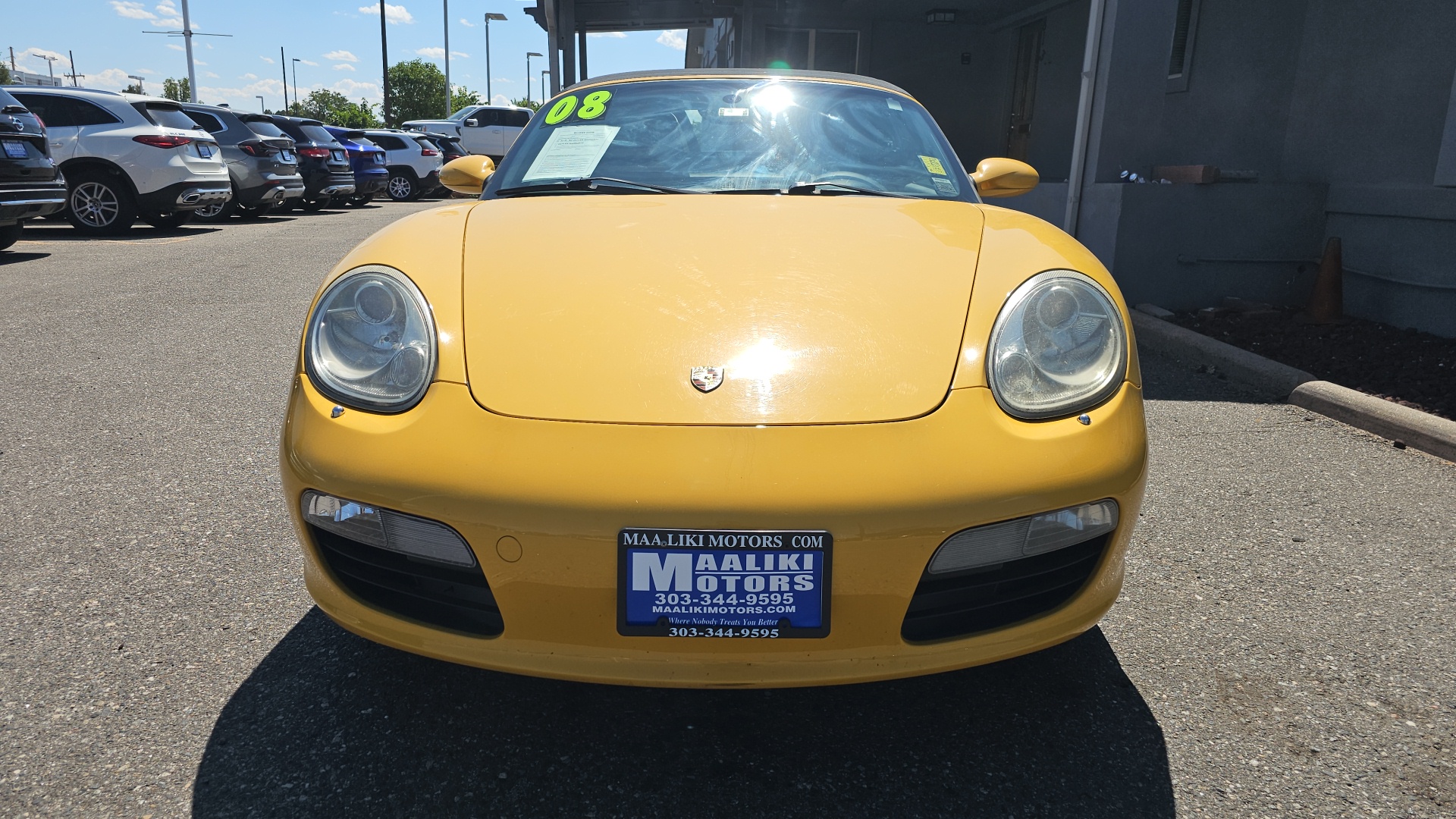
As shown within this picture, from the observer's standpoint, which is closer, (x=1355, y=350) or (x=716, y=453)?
(x=716, y=453)

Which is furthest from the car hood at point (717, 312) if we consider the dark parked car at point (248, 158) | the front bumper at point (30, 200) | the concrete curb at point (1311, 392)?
the dark parked car at point (248, 158)

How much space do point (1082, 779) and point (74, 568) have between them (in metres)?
2.40

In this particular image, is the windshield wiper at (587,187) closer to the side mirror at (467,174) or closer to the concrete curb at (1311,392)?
the side mirror at (467,174)

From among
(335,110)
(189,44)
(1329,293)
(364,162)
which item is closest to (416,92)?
(335,110)

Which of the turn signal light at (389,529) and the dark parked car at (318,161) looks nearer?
the turn signal light at (389,529)

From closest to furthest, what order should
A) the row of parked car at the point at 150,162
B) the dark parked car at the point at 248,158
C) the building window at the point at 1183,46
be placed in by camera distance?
the building window at the point at 1183,46
the row of parked car at the point at 150,162
the dark parked car at the point at 248,158

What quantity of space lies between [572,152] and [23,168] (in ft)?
26.0

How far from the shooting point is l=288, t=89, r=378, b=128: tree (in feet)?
233

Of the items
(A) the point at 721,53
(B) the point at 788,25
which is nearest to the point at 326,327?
(B) the point at 788,25

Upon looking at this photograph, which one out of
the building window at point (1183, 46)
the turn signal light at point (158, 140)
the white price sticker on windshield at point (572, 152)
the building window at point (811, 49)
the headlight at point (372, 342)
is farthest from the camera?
the building window at point (811, 49)

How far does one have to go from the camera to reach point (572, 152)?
8.96 ft

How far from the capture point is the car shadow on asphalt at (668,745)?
162cm

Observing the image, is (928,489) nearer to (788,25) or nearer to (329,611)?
(329,611)

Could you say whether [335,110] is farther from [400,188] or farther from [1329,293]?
[1329,293]
